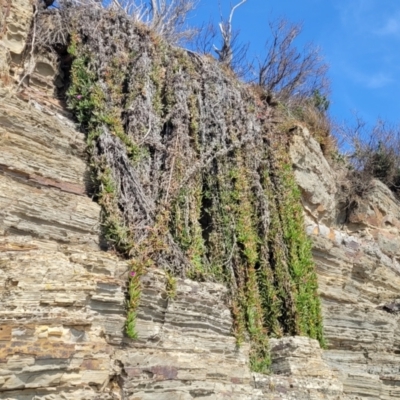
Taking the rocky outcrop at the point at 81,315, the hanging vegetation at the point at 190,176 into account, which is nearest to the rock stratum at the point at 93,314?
the rocky outcrop at the point at 81,315

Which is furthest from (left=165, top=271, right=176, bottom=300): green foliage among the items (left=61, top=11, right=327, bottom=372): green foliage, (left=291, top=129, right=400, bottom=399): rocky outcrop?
(left=291, top=129, right=400, bottom=399): rocky outcrop


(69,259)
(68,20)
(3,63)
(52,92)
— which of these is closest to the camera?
(69,259)

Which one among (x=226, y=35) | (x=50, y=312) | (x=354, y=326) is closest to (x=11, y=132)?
(x=50, y=312)

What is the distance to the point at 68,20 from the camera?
8508mm

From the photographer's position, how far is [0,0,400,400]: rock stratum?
4.57 m

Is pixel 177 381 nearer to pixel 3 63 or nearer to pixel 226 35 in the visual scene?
pixel 3 63

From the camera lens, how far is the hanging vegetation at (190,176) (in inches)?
281

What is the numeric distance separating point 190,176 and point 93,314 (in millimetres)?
3302

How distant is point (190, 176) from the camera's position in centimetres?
811

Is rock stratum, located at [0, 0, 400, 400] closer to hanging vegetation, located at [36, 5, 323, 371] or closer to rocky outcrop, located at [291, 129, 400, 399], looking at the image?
rocky outcrop, located at [291, 129, 400, 399]

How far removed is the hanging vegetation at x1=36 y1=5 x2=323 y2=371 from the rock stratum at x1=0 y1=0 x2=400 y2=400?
0.33 meters

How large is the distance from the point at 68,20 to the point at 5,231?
14.3 feet

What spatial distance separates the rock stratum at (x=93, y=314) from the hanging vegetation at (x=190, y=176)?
33 centimetres

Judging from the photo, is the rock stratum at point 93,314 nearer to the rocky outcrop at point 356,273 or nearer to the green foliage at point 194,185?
the rocky outcrop at point 356,273
